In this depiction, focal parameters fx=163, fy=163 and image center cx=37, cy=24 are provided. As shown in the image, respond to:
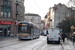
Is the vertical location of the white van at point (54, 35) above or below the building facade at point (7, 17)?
below

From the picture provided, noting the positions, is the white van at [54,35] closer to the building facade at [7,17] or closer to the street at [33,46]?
the street at [33,46]

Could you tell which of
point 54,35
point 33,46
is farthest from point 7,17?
point 33,46

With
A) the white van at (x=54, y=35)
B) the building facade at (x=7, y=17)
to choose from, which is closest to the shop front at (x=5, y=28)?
the building facade at (x=7, y=17)

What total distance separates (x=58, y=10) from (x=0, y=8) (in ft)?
149

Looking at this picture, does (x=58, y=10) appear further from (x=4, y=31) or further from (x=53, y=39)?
(x=53, y=39)

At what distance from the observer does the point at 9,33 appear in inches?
1833

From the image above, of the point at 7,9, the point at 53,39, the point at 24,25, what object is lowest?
the point at 53,39

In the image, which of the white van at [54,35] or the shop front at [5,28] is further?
the shop front at [5,28]

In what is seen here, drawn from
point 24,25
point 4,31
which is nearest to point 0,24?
point 4,31

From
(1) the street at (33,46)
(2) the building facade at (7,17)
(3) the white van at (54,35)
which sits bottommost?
(1) the street at (33,46)

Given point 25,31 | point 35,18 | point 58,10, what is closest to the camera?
point 25,31

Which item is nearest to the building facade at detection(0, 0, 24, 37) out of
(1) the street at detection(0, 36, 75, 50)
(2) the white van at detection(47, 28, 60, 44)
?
(1) the street at detection(0, 36, 75, 50)

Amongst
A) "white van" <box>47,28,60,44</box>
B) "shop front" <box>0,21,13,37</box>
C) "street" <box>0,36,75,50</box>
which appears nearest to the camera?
"street" <box>0,36,75,50</box>

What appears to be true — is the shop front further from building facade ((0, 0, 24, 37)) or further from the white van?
the white van
